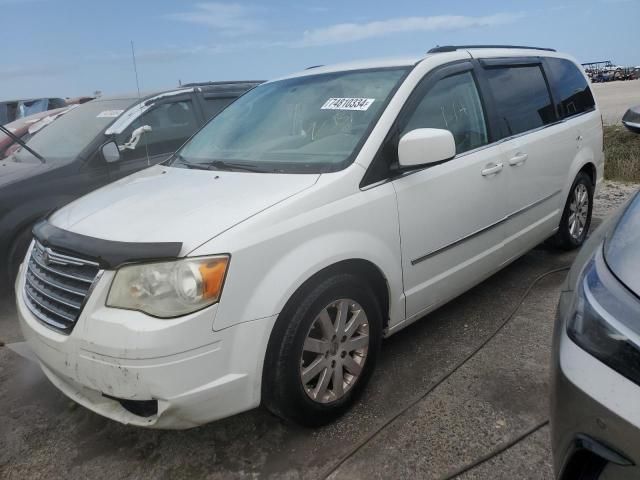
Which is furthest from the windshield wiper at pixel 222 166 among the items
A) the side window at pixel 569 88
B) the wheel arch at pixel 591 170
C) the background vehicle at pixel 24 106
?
the background vehicle at pixel 24 106

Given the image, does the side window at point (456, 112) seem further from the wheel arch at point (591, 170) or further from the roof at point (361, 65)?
the wheel arch at point (591, 170)

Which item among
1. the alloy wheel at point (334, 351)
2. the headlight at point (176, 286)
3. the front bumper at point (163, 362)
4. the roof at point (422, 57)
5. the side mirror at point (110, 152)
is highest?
the roof at point (422, 57)

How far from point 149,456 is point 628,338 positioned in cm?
205

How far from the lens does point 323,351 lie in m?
2.43

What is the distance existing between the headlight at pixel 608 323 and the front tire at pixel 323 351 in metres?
1.06

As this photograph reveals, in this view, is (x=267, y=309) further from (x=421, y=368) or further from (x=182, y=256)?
(x=421, y=368)

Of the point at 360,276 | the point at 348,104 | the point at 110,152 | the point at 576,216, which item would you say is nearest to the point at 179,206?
the point at 360,276

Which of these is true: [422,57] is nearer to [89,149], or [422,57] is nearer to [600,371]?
[600,371]

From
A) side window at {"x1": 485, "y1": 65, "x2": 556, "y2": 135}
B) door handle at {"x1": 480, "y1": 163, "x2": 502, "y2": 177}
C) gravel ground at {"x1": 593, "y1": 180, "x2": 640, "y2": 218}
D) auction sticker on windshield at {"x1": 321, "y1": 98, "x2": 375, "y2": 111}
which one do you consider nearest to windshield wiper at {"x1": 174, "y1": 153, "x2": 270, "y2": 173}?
auction sticker on windshield at {"x1": 321, "y1": 98, "x2": 375, "y2": 111}

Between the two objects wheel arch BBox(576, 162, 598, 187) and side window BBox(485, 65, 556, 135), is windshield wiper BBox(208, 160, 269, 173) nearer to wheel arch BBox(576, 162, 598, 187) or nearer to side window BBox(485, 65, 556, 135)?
side window BBox(485, 65, 556, 135)

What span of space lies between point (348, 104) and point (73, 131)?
328 cm

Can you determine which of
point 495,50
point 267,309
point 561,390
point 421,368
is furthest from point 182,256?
point 495,50

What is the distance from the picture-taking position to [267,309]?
2143 mm

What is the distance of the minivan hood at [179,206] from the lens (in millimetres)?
2176
